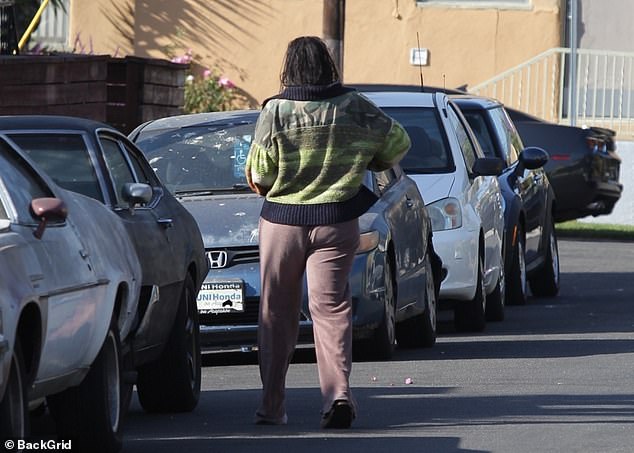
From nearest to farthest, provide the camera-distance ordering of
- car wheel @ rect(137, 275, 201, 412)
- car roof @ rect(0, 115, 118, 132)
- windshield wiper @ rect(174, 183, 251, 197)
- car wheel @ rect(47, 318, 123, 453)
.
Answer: car wheel @ rect(47, 318, 123, 453)
car roof @ rect(0, 115, 118, 132)
car wheel @ rect(137, 275, 201, 412)
windshield wiper @ rect(174, 183, 251, 197)

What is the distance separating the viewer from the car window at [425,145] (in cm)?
1376

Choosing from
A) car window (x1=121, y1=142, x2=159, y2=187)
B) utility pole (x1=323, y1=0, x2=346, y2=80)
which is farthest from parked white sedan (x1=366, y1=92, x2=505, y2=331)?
utility pole (x1=323, y1=0, x2=346, y2=80)

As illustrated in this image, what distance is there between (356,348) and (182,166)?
170 cm

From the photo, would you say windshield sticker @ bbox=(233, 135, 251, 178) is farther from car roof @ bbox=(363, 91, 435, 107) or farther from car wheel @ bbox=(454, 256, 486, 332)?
car wheel @ bbox=(454, 256, 486, 332)

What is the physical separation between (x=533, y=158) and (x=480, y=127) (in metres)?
0.68

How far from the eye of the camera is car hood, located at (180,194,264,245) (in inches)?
438

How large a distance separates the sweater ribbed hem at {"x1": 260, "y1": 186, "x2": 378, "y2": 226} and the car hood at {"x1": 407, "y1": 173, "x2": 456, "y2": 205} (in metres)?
5.00

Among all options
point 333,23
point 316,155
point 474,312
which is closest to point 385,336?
point 474,312

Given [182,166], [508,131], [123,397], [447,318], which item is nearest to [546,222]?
[508,131]

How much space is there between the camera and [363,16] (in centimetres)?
2897

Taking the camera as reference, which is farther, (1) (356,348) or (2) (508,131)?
(2) (508,131)

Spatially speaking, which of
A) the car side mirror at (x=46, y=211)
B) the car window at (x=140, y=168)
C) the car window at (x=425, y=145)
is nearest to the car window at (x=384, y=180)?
the car window at (x=425, y=145)

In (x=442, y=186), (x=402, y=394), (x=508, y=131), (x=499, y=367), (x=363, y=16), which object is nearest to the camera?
(x=402, y=394)

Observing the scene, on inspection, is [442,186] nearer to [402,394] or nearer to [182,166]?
[182,166]
